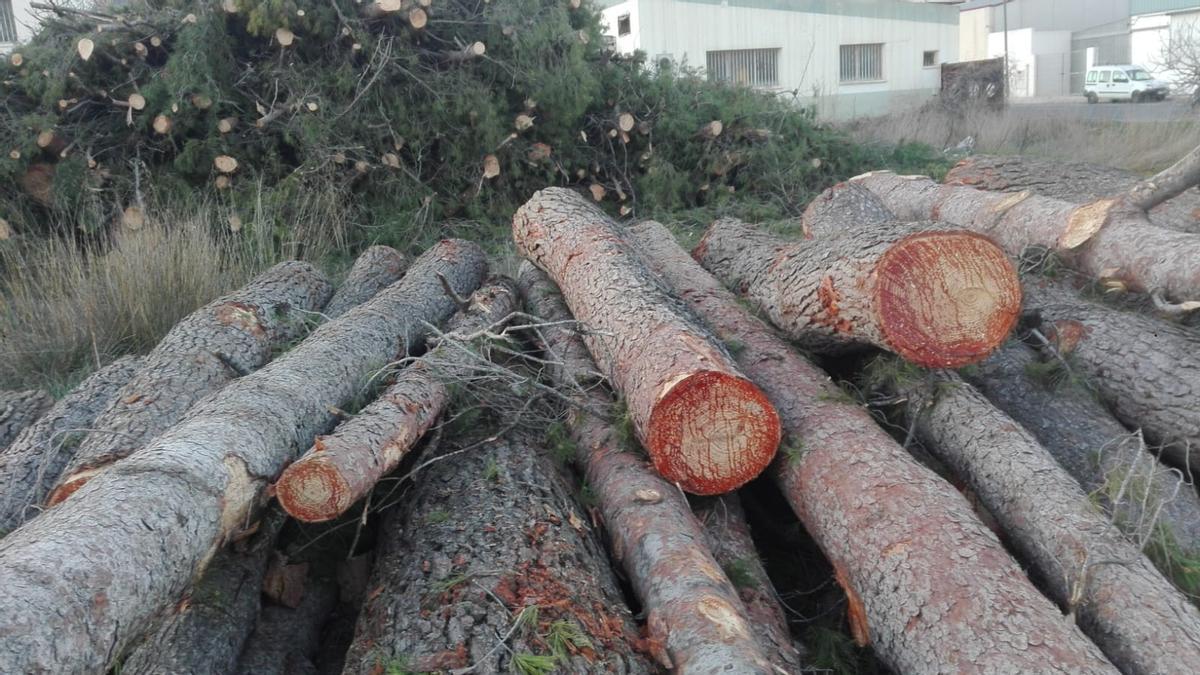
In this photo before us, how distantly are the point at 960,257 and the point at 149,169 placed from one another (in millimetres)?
6555

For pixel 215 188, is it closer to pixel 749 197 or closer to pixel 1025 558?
pixel 749 197

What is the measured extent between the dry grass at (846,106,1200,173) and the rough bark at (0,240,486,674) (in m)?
9.03

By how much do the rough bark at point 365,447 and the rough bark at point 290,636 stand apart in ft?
1.85

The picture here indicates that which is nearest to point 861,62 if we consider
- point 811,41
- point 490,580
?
point 811,41

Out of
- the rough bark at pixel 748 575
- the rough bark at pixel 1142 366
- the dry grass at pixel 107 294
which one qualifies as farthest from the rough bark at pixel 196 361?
the rough bark at pixel 1142 366

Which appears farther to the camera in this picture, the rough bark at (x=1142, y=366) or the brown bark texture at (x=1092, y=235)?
the brown bark texture at (x=1092, y=235)

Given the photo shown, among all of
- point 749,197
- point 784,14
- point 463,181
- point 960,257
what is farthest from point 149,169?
point 784,14

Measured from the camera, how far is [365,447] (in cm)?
302

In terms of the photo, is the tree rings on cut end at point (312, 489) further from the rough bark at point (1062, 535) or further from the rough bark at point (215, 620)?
the rough bark at point (1062, 535)

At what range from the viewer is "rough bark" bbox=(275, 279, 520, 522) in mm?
2812

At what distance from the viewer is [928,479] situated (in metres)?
2.98

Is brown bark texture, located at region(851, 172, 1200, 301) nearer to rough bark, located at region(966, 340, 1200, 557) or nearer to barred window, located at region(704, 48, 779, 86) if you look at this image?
rough bark, located at region(966, 340, 1200, 557)

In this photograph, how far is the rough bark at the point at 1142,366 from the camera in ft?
11.6

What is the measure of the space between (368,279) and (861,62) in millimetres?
16677
